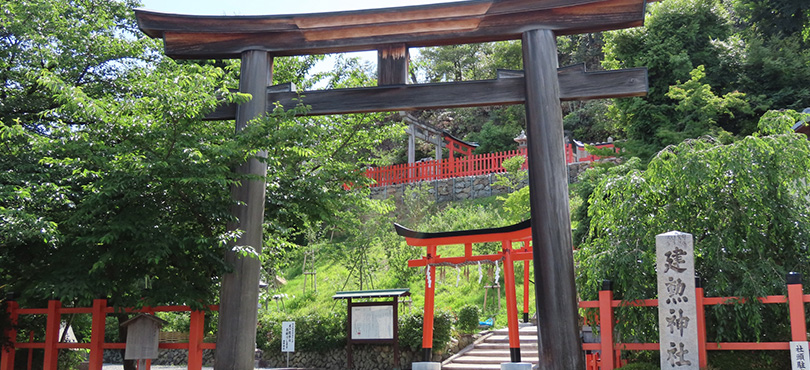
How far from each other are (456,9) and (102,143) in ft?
15.1

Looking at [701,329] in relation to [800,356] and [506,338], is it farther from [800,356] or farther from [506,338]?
[506,338]

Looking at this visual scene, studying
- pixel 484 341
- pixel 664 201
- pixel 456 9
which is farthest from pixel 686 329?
pixel 484 341

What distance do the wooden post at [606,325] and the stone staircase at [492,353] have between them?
559cm

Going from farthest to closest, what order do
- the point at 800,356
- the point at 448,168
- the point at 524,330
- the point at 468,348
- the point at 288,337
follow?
the point at 448,168
the point at 524,330
the point at 468,348
the point at 288,337
the point at 800,356

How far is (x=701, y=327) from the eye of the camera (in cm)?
677

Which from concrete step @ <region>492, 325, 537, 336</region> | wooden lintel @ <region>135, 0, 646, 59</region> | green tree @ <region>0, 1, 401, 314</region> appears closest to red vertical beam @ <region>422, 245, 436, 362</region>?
concrete step @ <region>492, 325, 537, 336</region>

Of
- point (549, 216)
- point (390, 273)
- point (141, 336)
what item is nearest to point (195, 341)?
point (141, 336)

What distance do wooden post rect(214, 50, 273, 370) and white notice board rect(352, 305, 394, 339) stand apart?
5.77 m

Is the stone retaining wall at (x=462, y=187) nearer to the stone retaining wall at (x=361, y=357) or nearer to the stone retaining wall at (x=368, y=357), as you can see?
the stone retaining wall at (x=361, y=357)

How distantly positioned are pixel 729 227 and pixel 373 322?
823 centimetres

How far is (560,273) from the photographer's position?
Result: 748cm

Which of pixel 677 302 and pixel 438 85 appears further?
pixel 438 85

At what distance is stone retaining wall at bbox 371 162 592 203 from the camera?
2465 centimetres

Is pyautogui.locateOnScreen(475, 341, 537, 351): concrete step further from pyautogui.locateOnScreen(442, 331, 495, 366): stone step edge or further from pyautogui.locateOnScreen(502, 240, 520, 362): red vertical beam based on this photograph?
pyautogui.locateOnScreen(502, 240, 520, 362): red vertical beam
